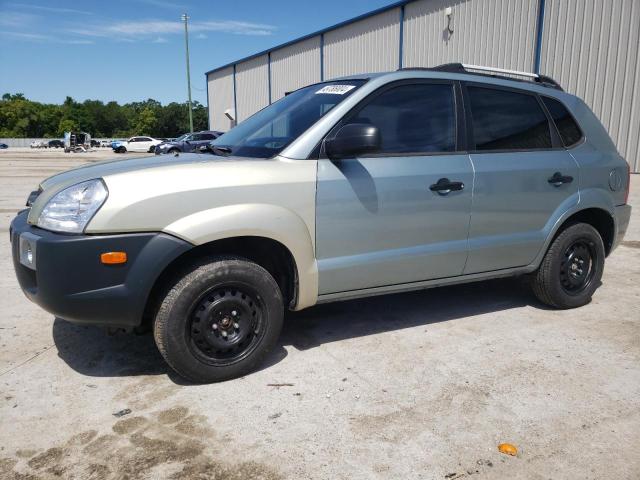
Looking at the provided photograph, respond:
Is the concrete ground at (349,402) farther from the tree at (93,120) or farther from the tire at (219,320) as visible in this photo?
the tree at (93,120)

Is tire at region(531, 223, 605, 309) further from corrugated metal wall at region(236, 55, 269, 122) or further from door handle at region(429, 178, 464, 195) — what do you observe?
corrugated metal wall at region(236, 55, 269, 122)

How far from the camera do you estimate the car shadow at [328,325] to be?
3.41m

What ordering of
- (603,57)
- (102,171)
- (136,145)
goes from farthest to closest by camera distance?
1. (136,145)
2. (603,57)
3. (102,171)

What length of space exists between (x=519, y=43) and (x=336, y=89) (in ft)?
49.0

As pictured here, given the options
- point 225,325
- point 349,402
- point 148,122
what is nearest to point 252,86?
point 225,325

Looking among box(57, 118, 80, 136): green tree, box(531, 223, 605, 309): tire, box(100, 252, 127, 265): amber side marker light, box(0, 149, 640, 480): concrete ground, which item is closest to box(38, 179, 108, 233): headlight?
box(100, 252, 127, 265): amber side marker light

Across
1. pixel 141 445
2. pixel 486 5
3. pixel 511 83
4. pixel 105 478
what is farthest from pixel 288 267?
pixel 486 5

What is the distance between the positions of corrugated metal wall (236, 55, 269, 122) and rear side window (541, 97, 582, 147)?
92.5 ft

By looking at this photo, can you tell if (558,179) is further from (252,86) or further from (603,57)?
(252,86)

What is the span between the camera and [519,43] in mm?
16438

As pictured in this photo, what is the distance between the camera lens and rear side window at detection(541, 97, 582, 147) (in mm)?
4324

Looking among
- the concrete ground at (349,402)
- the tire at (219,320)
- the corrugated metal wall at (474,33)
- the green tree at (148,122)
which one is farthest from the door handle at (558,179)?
the green tree at (148,122)

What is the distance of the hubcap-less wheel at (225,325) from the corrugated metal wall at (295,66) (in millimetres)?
24324

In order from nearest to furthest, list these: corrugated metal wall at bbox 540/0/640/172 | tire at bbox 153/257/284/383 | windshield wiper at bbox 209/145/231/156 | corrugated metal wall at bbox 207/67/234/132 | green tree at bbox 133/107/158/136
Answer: tire at bbox 153/257/284/383 < windshield wiper at bbox 209/145/231/156 < corrugated metal wall at bbox 540/0/640/172 < corrugated metal wall at bbox 207/67/234/132 < green tree at bbox 133/107/158/136
